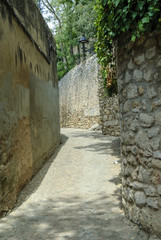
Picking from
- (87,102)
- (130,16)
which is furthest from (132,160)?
(87,102)

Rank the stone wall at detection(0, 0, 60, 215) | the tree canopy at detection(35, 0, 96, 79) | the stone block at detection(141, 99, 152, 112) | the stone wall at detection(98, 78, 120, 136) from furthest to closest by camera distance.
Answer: the tree canopy at detection(35, 0, 96, 79) → the stone wall at detection(98, 78, 120, 136) → the stone wall at detection(0, 0, 60, 215) → the stone block at detection(141, 99, 152, 112)

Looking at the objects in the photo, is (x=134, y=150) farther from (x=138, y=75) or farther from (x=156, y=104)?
(x=138, y=75)

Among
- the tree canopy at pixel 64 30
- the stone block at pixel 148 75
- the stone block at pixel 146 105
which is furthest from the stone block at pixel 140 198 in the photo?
the tree canopy at pixel 64 30

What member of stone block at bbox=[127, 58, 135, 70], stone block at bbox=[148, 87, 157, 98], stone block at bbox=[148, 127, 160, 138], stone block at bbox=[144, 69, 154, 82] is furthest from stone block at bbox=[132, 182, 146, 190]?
stone block at bbox=[127, 58, 135, 70]

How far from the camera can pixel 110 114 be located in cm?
1056

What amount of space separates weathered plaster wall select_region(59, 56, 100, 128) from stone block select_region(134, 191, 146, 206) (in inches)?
415

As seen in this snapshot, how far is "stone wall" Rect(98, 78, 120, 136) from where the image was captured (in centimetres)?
1001

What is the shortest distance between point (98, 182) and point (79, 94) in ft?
39.3

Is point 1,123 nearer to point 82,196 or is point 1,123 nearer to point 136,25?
point 82,196

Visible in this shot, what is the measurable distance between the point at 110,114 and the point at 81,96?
5.76m

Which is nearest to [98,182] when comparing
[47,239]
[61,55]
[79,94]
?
[47,239]

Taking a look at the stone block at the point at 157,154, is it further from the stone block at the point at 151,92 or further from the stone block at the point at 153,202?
the stone block at the point at 151,92

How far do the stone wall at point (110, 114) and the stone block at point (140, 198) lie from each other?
686 centimetres

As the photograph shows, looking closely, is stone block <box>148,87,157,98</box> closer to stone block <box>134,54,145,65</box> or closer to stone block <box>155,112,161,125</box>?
stone block <box>155,112,161,125</box>
